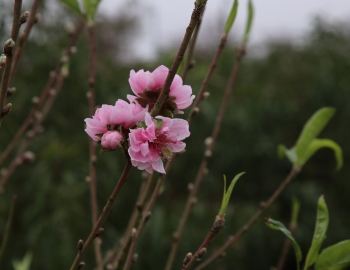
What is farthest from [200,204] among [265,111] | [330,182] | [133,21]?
[133,21]

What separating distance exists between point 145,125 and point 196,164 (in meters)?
2.38

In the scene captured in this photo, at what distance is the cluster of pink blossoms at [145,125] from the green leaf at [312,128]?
652 millimetres

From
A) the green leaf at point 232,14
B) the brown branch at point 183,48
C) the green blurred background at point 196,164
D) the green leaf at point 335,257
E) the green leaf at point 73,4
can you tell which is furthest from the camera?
the green blurred background at point 196,164

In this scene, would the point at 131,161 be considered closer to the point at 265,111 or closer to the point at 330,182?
the point at 265,111

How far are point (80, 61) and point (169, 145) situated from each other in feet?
7.85

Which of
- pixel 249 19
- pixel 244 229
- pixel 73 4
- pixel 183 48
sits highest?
pixel 249 19

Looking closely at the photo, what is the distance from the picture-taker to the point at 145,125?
54cm

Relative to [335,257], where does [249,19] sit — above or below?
above

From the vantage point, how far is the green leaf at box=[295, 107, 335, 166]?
113 centimetres

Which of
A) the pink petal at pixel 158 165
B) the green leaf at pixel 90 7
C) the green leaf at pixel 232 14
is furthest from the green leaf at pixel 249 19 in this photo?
the pink petal at pixel 158 165

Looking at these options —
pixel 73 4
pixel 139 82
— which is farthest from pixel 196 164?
pixel 139 82

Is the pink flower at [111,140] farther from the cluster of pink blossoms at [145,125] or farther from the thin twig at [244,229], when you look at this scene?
the thin twig at [244,229]

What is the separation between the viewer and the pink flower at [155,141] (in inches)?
20.6

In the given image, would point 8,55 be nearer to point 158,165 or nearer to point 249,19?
point 158,165
